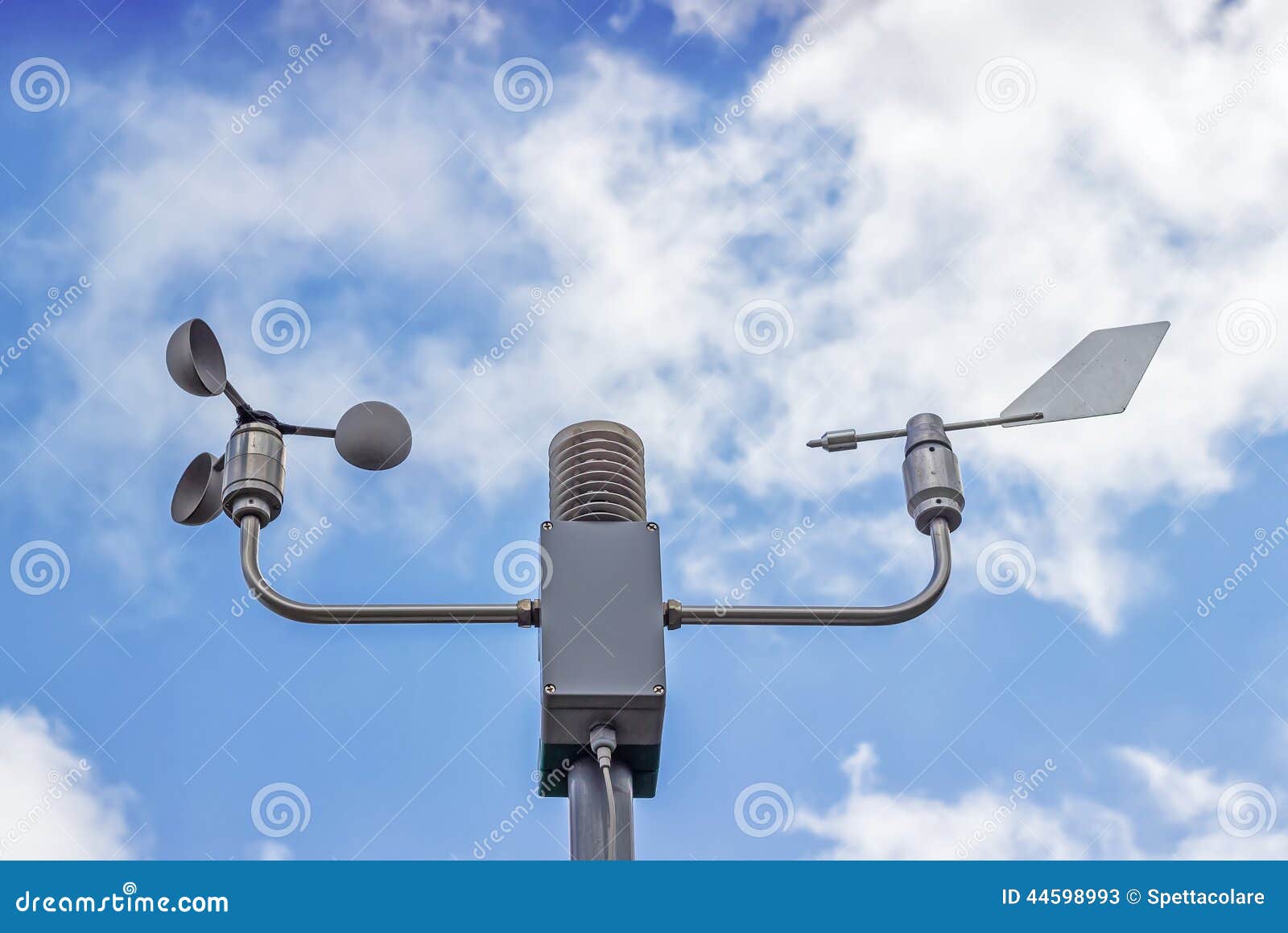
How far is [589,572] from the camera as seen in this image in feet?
15.8

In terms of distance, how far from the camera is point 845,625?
4.76 m

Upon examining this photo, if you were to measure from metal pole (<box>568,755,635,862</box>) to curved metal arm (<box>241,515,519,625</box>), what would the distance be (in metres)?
0.53

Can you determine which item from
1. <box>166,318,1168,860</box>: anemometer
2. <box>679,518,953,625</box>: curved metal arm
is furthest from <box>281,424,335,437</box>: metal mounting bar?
<box>679,518,953,625</box>: curved metal arm

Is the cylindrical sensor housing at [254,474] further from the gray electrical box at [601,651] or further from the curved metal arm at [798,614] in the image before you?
the curved metal arm at [798,614]

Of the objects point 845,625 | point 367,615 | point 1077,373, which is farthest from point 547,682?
point 1077,373

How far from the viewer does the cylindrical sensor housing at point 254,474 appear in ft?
16.2

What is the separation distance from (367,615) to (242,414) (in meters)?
0.96

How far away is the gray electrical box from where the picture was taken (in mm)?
4543

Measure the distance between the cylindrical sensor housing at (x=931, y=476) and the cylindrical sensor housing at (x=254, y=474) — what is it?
7.10ft

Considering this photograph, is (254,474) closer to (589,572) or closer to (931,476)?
(589,572)

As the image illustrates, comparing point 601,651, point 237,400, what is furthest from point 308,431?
point 601,651

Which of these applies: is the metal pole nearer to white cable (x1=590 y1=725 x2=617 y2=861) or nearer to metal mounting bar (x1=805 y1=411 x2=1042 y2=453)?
white cable (x1=590 y1=725 x2=617 y2=861)

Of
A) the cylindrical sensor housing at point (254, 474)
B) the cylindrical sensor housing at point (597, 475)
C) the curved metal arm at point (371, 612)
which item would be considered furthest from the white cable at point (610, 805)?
the cylindrical sensor housing at point (254, 474)
